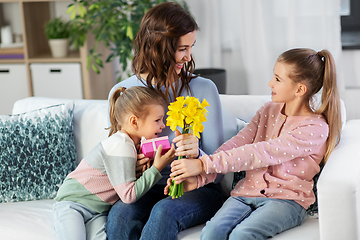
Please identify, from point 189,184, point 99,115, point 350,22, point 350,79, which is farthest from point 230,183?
point 350,22

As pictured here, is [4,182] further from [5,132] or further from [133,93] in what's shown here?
[133,93]

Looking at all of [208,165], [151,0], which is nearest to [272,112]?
[208,165]

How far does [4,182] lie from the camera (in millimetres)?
1730

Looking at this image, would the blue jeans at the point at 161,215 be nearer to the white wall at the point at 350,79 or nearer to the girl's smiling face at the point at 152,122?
the girl's smiling face at the point at 152,122

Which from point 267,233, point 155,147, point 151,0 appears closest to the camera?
point 267,233

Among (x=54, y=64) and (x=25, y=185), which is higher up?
(x=54, y=64)

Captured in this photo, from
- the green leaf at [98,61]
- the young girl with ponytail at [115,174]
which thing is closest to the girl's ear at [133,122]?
the young girl with ponytail at [115,174]

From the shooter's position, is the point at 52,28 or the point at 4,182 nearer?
the point at 4,182

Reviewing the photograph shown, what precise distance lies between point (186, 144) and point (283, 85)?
1.49 feet

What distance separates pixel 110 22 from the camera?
2.78 m

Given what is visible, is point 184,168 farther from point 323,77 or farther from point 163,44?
point 323,77

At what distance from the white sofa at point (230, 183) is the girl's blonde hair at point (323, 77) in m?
0.07

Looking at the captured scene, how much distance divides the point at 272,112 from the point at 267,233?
0.51 metres

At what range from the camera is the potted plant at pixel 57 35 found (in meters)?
3.11
